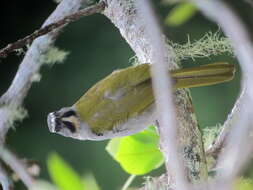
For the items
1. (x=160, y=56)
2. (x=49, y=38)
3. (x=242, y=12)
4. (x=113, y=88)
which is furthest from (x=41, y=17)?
A: (x=160, y=56)

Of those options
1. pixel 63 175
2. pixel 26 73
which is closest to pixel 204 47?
pixel 26 73

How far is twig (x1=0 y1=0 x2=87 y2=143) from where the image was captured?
82 centimetres

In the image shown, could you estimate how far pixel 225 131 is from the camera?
769 mm

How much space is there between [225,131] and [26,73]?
0.36 metres

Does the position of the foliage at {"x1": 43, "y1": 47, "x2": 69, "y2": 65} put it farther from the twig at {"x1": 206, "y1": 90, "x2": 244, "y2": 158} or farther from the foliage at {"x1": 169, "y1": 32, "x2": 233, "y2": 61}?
the twig at {"x1": 206, "y1": 90, "x2": 244, "y2": 158}

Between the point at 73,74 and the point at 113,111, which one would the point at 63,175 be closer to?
the point at 113,111

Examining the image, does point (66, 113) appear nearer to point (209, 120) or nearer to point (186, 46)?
point (186, 46)

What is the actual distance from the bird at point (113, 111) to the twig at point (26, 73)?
10 centimetres

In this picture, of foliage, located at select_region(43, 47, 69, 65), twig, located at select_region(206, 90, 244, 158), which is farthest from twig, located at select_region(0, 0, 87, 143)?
twig, located at select_region(206, 90, 244, 158)

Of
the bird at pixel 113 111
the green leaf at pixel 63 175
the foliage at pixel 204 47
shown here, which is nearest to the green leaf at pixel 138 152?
the bird at pixel 113 111

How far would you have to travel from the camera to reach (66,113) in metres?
0.79

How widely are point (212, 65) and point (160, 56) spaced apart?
421 millimetres

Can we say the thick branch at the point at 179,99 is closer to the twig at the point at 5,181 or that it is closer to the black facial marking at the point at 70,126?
the black facial marking at the point at 70,126

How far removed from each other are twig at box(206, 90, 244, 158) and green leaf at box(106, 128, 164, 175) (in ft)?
0.32
